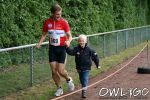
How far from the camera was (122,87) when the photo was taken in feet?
36.1

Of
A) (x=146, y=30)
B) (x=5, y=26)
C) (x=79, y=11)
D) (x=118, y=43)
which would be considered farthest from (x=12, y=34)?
(x=146, y=30)

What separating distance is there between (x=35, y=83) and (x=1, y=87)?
5.41 ft

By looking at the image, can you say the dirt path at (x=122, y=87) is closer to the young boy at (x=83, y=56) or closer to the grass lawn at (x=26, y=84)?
the young boy at (x=83, y=56)

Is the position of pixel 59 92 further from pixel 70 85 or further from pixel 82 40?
pixel 82 40

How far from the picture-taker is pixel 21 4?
13.5 m

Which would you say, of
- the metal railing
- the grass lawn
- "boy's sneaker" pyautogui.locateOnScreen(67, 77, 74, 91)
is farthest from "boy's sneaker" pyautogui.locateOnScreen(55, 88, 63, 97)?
the metal railing

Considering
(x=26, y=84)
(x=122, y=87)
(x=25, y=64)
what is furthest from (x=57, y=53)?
(x=122, y=87)

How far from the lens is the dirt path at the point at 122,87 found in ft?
32.1

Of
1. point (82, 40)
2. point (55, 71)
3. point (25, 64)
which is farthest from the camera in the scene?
point (25, 64)

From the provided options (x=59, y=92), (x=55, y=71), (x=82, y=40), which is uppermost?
(x=82, y=40)

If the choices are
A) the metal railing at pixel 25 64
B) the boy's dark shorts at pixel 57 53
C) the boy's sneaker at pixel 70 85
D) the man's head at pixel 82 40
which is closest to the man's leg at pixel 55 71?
the boy's dark shorts at pixel 57 53

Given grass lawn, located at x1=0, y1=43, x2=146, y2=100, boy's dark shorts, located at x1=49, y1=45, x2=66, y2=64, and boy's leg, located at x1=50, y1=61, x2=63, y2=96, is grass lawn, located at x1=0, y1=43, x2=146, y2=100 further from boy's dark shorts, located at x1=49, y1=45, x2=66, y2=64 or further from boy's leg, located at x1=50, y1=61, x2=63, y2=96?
boy's dark shorts, located at x1=49, y1=45, x2=66, y2=64

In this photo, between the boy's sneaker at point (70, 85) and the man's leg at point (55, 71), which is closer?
the man's leg at point (55, 71)

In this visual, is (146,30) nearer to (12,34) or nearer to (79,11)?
(79,11)
